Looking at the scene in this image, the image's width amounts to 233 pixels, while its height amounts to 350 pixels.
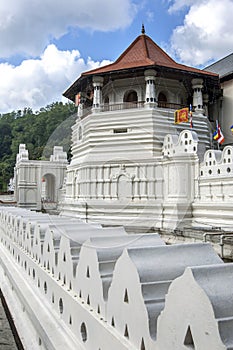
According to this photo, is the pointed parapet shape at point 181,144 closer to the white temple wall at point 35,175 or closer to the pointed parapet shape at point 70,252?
the pointed parapet shape at point 70,252

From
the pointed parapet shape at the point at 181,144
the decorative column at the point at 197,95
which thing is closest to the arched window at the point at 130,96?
the decorative column at the point at 197,95

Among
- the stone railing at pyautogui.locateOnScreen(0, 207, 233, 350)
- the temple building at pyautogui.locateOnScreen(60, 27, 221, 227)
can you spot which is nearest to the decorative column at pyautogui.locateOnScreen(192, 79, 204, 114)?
the temple building at pyautogui.locateOnScreen(60, 27, 221, 227)

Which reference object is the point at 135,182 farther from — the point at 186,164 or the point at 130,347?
the point at 130,347

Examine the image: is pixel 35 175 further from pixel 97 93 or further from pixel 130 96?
pixel 130 96

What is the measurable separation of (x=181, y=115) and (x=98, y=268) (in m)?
15.6

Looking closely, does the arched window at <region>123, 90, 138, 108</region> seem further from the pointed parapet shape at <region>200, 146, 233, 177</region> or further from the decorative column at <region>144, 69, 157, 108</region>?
the pointed parapet shape at <region>200, 146, 233, 177</region>

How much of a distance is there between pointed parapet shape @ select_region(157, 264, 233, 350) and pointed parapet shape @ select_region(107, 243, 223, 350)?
19cm

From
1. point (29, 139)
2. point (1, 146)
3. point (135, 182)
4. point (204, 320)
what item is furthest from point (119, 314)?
point (1, 146)

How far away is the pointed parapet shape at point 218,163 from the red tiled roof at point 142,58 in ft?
19.7

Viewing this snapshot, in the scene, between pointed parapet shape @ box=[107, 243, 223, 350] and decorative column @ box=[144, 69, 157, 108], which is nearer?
pointed parapet shape @ box=[107, 243, 223, 350]

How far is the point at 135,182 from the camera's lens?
667 inches

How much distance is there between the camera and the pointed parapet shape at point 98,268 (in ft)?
8.84

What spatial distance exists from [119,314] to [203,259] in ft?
2.38

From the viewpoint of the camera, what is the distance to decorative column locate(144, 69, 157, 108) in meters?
17.9
